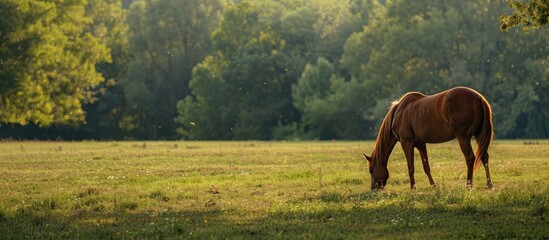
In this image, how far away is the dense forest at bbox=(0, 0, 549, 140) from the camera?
207ft

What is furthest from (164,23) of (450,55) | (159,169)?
(159,169)

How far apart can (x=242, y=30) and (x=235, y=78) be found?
853cm

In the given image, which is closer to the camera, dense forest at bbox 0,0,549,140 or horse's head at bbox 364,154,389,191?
horse's head at bbox 364,154,389,191

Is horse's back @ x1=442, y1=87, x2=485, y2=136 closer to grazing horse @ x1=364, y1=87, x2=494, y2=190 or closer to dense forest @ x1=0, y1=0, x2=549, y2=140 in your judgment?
grazing horse @ x1=364, y1=87, x2=494, y2=190

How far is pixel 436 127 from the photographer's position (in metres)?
20.6

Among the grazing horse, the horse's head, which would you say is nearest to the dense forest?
the grazing horse

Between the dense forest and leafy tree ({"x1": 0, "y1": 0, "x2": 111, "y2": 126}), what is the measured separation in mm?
90

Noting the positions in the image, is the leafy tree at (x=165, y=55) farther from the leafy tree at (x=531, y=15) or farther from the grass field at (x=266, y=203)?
the leafy tree at (x=531, y=15)

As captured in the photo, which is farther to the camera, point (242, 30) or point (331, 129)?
point (242, 30)

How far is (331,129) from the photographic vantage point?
82.5m

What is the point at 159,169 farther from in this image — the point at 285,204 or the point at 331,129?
the point at 331,129

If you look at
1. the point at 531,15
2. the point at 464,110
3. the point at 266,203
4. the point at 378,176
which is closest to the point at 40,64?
the point at 378,176

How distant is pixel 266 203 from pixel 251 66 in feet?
224

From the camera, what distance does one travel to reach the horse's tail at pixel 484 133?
1934 cm
